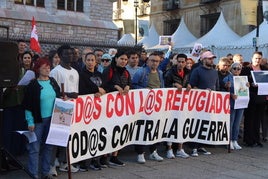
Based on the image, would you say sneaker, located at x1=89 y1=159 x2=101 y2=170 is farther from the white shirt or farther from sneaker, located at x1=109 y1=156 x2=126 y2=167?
the white shirt

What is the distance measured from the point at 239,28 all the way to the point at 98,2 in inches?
522

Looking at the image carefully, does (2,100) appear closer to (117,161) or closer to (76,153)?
(76,153)

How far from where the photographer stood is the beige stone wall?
34.5m

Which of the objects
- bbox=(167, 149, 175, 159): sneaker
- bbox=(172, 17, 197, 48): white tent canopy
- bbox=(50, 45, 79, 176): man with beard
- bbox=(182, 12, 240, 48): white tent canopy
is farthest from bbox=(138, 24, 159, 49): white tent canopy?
bbox=(50, 45, 79, 176): man with beard

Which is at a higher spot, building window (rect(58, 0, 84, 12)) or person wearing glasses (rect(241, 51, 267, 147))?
building window (rect(58, 0, 84, 12))

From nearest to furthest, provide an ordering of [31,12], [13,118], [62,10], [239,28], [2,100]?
[2,100], [13,118], [31,12], [62,10], [239,28]

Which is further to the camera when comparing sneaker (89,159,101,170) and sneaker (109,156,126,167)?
sneaker (109,156,126,167)

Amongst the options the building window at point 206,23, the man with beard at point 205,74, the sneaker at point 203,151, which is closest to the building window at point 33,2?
the man with beard at point 205,74

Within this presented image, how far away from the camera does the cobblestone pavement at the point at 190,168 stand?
6845 millimetres

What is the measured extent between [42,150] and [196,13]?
112ft

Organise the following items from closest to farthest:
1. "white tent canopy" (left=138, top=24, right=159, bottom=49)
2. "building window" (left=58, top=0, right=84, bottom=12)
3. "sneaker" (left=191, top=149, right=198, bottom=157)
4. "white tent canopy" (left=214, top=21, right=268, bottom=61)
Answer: "sneaker" (left=191, top=149, right=198, bottom=157) → "white tent canopy" (left=214, top=21, right=268, bottom=61) → "building window" (left=58, top=0, right=84, bottom=12) → "white tent canopy" (left=138, top=24, right=159, bottom=49)

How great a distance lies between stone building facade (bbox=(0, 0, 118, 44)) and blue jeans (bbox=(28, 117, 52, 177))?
48.6 feet

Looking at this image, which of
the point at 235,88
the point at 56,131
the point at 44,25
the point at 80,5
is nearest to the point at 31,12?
the point at 44,25

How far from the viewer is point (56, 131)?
6.12 m
